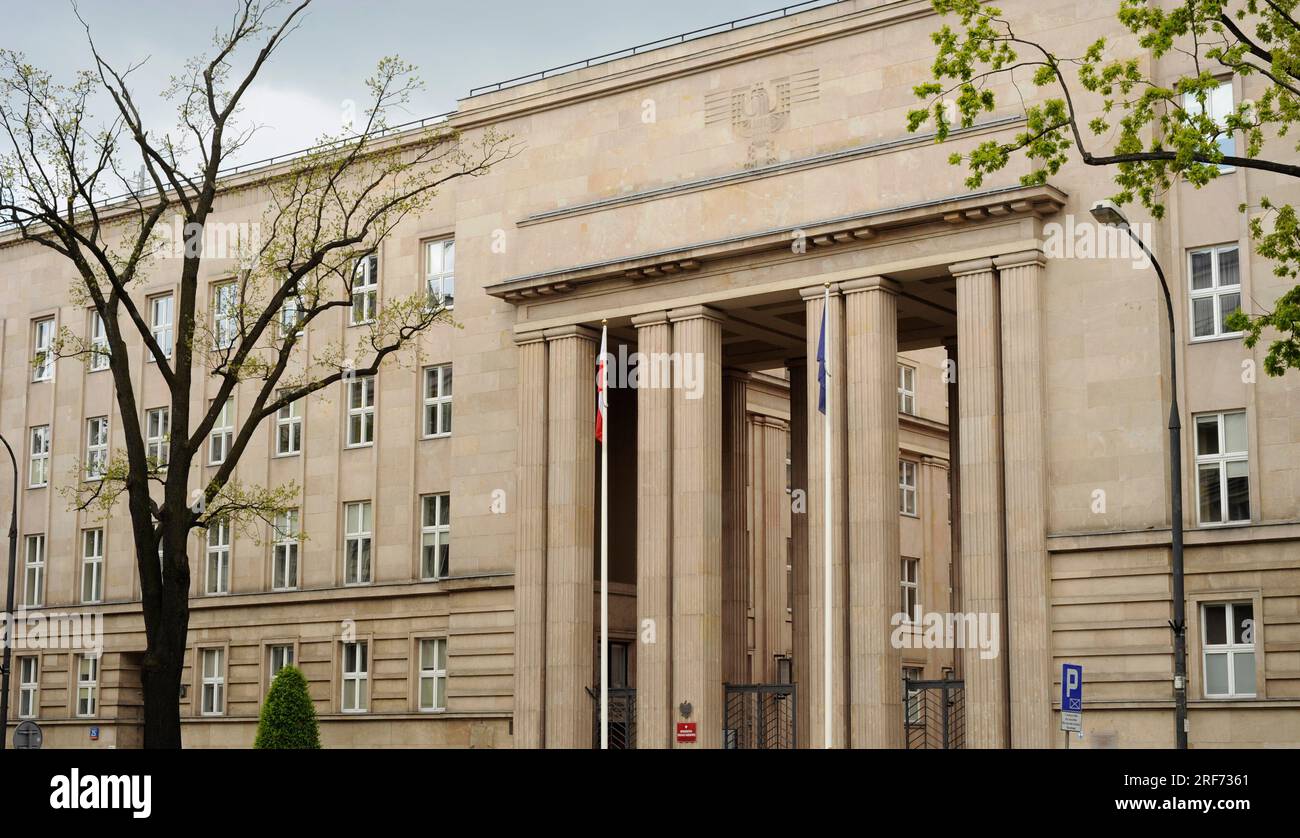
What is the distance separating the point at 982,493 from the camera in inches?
1346

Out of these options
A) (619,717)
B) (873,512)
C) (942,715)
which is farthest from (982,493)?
(619,717)

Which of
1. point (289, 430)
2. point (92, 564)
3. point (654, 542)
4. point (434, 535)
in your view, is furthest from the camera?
point (92, 564)

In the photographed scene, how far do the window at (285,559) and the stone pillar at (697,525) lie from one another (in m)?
14.4

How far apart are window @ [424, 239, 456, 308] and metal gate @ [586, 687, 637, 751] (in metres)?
11.6

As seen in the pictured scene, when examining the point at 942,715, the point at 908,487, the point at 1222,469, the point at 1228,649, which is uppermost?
the point at 908,487

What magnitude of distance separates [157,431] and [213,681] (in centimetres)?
861

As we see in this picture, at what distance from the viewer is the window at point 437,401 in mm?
45562

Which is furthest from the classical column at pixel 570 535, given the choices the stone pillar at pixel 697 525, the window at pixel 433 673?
the window at pixel 433 673

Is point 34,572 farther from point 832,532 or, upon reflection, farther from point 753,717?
point 832,532

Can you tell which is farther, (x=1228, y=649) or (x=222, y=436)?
(x=222, y=436)

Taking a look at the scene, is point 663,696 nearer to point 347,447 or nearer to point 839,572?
point 839,572

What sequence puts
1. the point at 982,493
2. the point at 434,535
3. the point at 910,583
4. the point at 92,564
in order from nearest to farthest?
1. the point at 982,493
2. the point at 434,535
3. the point at 92,564
4. the point at 910,583

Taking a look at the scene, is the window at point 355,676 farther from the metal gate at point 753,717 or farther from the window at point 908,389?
the window at point 908,389

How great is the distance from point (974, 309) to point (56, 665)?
3371 centimetres
